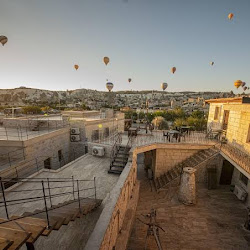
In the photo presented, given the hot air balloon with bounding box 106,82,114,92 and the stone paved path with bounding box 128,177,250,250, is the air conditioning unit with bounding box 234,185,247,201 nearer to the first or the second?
the stone paved path with bounding box 128,177,250,250

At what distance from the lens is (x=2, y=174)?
A: 8258mm

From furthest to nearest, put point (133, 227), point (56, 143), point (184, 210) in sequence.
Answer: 1. point (56, 143)
2. point (184, 210)
3. point (133, 227)

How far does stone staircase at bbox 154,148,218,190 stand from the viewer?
12.7m

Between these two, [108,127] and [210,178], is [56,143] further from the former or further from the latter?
[210,178]

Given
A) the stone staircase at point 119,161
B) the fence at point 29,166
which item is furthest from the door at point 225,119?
the fence at point 29,166

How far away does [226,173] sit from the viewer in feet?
44.7

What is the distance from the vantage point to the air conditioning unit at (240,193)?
10.9m

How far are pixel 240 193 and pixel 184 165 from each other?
13.9 ft

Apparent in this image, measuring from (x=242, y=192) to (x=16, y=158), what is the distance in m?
15.8

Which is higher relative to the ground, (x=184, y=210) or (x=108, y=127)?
(x=108, y=127)

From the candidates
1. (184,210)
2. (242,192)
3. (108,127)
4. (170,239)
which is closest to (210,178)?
(242,192)

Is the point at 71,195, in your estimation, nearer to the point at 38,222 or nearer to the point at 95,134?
the point at 38,222

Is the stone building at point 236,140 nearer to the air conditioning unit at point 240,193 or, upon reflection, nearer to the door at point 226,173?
the door at point 226,173

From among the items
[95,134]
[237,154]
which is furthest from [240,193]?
[95,134]
